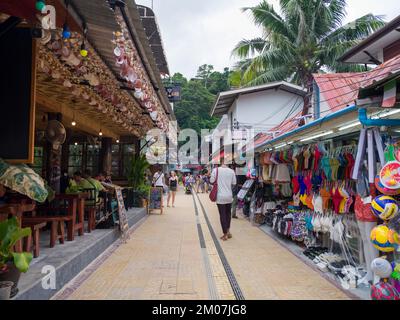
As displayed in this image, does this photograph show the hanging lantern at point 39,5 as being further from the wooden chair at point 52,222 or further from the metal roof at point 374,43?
the metal roof at point 374,43

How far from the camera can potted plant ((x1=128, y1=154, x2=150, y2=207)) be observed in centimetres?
1345

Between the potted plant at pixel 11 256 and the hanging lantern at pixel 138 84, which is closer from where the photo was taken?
the potted plant at pixel 11 256

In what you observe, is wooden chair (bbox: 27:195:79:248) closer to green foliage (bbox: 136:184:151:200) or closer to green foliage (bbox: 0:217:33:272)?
green foliage (bbox: 0:217:33:272)

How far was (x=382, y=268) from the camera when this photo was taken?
3934 millimetres

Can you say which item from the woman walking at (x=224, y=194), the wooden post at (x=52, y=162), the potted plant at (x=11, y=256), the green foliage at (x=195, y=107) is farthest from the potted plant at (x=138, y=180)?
the green foliage at (x=195, y=107)

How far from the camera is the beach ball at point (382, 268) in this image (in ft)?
12.9

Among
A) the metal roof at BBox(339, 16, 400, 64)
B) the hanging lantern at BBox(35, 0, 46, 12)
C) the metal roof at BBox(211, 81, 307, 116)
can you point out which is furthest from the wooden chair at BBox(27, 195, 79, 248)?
the metal roof at BBox(211, 81, 307, 116)

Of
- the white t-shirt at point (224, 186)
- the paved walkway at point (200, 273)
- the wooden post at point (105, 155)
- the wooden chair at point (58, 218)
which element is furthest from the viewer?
the wooden post at point (105, 155)

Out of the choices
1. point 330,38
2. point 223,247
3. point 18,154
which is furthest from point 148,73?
point 330,38

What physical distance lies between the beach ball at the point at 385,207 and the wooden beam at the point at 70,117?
239 inches

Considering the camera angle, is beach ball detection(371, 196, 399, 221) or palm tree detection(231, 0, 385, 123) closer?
beach ball detection(371, 196, 399, 221)

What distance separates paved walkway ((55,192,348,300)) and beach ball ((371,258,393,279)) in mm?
704

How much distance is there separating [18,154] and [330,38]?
14.9 m

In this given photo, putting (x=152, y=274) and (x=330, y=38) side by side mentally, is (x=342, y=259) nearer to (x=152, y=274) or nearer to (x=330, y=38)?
(x=152, y=274)
